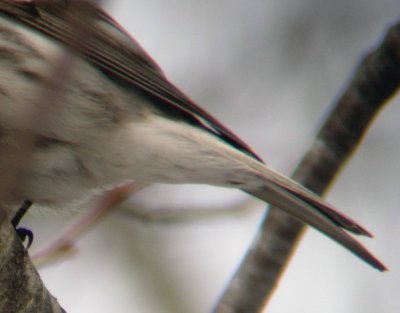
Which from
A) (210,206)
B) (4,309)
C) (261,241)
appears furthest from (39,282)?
(210,206)

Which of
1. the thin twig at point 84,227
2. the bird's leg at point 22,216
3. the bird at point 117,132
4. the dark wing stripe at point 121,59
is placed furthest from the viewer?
the thin twig at point 84,227

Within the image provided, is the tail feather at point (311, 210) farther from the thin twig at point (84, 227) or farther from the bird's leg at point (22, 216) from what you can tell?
the bird's leg at point (22, 216)

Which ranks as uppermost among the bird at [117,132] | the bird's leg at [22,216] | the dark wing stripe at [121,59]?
the dark wing stripe at [121,59]

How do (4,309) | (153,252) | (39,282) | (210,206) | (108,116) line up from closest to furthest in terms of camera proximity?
1. (4,309)
2. (39,282)
3. (108,116)
4. (210,206)
5. (153,252)

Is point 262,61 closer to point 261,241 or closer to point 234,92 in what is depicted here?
point 234,92

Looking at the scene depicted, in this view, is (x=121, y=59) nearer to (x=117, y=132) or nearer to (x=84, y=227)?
(x=117, y=132)

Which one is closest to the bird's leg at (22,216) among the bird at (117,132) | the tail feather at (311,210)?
the bird at (117,132)
